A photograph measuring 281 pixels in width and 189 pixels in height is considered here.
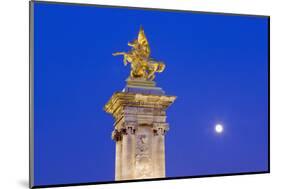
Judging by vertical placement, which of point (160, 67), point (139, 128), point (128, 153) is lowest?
point (128, 153)

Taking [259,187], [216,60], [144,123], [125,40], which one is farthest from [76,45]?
[259,187]

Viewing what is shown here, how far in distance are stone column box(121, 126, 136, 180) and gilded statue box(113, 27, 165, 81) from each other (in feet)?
2.07

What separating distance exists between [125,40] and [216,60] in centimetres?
114

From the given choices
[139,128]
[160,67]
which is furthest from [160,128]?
[160,67]

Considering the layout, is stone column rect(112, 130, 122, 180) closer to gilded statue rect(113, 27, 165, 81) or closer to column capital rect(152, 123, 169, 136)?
column capital rect(152, 123, 169, 136)

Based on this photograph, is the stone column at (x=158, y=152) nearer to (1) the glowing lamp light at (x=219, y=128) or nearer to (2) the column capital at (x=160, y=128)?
(2) the column capital at (x=160, y=128)

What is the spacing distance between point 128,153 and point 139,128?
0.31 metres

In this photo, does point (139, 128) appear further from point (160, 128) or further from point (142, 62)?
point (142, 62)

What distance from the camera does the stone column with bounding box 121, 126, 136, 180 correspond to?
713cm

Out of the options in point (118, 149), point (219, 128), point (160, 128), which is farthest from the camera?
point (219, 128)

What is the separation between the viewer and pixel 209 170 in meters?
7.42

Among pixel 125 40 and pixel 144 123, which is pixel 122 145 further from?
pixel 125 40

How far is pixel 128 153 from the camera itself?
7.19 metres

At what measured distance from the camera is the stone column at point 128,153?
23.4ft
